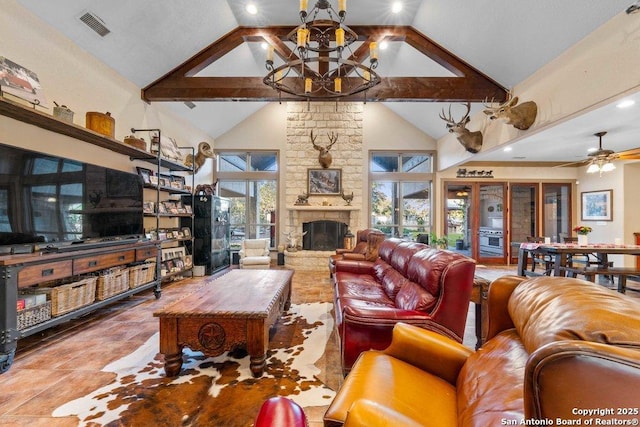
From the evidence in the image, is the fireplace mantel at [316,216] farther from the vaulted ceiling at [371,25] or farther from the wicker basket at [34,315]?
the wicker basket at [34,315]

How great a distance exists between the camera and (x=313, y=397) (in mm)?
1852

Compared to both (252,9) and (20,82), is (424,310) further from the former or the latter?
(252,9)

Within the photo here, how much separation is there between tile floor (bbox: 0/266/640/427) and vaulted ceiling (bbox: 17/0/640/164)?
3264mm

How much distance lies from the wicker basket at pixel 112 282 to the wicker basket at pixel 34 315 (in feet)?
1.88

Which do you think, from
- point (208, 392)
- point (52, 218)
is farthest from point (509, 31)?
point (52, 218)

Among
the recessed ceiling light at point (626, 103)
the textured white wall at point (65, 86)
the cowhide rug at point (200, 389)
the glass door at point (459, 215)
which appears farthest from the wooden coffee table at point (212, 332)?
the glass door at point (459, 215)

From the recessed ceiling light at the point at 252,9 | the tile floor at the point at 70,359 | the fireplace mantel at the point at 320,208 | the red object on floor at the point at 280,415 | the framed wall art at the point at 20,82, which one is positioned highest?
the recessed ceiling light at the point at 252,9

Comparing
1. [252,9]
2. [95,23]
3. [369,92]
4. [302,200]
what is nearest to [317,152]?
[302,200]

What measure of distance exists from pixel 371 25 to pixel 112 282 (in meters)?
5.09

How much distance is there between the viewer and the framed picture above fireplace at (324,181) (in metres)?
7.15

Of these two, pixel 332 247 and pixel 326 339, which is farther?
pixel 332 247

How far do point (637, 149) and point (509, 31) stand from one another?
3931 mm

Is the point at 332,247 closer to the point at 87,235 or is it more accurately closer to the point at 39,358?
the point at 87,235

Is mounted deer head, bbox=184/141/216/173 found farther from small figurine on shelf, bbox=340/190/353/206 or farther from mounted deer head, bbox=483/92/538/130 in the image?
mounted deer head, bbox=483/92/538/130
